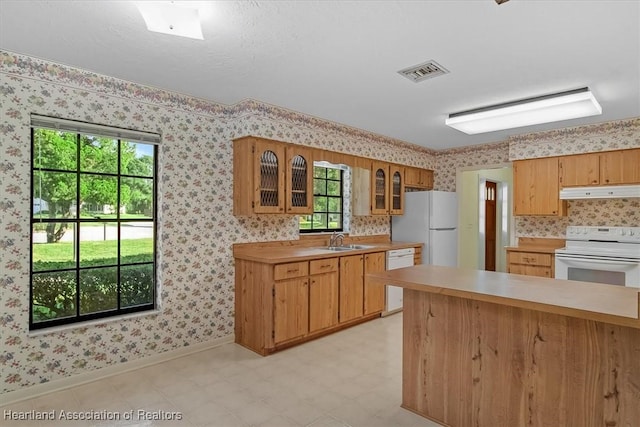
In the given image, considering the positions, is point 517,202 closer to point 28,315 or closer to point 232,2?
point 232,2

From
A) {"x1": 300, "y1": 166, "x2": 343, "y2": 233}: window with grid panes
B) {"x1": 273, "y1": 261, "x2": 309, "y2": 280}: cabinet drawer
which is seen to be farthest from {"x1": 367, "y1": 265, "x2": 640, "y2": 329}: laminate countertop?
{"x1": 300, "y1": 166, "x2": 343, "y2": 233}: window with grid panes

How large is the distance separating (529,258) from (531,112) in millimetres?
2007

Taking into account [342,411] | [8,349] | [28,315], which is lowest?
[342,411]

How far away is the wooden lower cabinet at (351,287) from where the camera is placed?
4035 mm

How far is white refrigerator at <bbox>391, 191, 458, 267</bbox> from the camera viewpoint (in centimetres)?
524

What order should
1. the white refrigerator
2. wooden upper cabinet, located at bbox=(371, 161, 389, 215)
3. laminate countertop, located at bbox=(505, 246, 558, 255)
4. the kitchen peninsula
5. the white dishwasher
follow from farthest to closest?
the white refrigerator
wooden upper cabinet, located at bbox=(371, 161, 389, 215)
the white dishwasher
laminate countertop, located at bbox=(505, 246, 558, 255)
the kitchen peninsula

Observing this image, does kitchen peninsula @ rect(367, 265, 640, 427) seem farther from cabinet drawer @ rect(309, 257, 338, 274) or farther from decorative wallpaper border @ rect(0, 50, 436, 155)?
decorative wallpaper border @ rect(0, 50, 436, 155)

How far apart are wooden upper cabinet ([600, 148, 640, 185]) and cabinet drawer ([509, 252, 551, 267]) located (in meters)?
1.09

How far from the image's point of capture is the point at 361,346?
141 inches

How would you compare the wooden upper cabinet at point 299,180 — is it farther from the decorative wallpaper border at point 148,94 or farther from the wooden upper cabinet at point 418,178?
the wooden upper cabinet at point 418,178

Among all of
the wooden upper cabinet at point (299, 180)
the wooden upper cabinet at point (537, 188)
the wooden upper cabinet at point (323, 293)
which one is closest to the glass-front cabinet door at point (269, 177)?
the wooden upper cabinet at point (299, 180)

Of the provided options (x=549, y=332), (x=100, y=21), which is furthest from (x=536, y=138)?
(x=100, y=21)

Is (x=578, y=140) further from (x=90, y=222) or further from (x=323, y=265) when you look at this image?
(x=90, y=222)

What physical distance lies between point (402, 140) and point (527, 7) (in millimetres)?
3409
